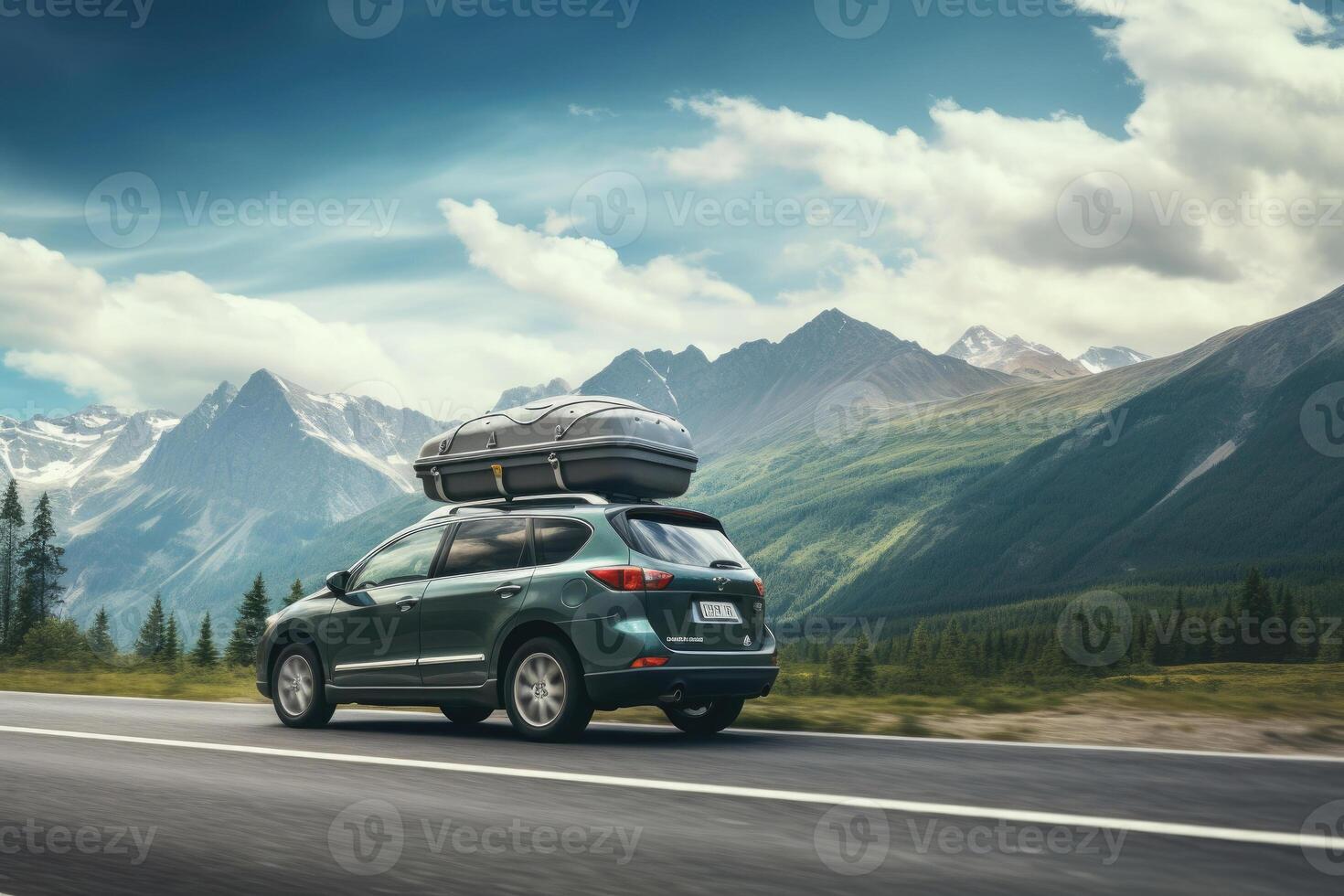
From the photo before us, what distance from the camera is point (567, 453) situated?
34.6ft

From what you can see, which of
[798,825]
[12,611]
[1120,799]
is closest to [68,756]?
[798,825]

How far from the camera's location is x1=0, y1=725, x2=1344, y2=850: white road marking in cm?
519

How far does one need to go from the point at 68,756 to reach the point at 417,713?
5.09m

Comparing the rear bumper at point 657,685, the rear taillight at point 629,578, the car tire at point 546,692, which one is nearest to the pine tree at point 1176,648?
the rear bumper at point 657,685

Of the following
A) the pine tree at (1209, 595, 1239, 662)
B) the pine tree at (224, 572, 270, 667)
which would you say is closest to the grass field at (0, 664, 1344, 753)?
the pine tree at (224, 572, 270, 667)

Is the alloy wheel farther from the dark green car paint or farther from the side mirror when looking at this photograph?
the side mirror

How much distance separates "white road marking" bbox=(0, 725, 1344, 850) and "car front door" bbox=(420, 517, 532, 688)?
155 centimetres

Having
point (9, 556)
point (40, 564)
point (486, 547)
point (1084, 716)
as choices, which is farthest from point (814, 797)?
point (9, 556)

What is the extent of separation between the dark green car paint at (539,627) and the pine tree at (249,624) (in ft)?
176

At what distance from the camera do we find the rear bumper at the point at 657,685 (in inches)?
356

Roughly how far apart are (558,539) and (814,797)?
4.00 metres

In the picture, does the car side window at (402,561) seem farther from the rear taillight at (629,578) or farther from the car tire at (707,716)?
the car tire at (707,716)

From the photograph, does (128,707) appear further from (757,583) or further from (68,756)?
(757,583)

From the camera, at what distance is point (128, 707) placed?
43.2ft
